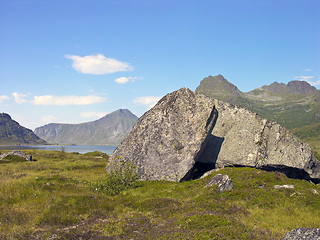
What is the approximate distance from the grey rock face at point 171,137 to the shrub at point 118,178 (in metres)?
0.97

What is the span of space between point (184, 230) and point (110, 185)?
12455mm

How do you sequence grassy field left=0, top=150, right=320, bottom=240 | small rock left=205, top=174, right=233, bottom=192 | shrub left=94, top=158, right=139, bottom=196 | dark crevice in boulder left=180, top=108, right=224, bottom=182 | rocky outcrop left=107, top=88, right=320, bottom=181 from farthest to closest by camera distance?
dark crevice in boulder left=180, top=108, right=224, bottom=182 → rocky outcrop left=107, top=88, right=320, bottom=181 → shrub left=94, top=158, right=139, bottom=196 → small rock left=205, top=174, right=233, bottom=192 → grassy field left=0, top=150, right=320, bottom=240

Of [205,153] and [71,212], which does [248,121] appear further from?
[71,212]

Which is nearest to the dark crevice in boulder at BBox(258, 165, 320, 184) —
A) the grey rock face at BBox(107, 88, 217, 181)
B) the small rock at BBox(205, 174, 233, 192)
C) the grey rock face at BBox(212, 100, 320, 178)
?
the grey rock face at BBox(212, 100, 320, 178)

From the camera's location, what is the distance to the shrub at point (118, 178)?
24.3 m

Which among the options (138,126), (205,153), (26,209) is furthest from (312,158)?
(26,209)

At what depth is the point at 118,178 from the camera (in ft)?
84.3

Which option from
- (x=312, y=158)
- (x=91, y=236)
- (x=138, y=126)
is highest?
(x=138, y=126)

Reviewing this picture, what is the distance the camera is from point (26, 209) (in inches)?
700

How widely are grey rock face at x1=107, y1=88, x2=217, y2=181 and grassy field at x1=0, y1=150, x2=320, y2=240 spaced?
2.43 m

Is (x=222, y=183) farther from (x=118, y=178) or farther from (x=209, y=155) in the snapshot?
(x=118, y=178)

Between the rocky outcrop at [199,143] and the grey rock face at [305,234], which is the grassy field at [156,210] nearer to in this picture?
the grey rock face at [305,234]

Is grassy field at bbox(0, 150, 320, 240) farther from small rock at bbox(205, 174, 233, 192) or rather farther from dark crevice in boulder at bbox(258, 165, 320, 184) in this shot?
dark crevice in boulder at bbox(258, 165, 320, 184)

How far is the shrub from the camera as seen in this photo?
79.9 feet
